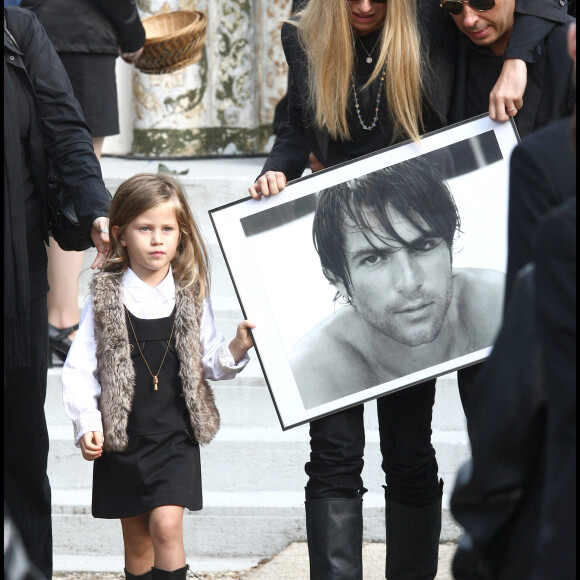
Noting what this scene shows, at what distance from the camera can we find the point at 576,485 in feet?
4.54

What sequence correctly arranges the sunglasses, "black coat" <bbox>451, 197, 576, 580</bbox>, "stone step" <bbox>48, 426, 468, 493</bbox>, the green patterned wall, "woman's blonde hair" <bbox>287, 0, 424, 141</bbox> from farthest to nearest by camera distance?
the green patterned wall
"stone step" <bbox>48, 426, 468, 493</bbox>
"woman's blonde hair" <bbox>287, 0, 424, 141</bbox>
the sunglasses
"black coat" <bbox>451, 197, 576, 580</bbox>

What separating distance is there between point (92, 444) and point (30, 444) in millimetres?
267

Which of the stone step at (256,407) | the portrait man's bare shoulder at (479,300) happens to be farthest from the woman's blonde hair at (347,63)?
the stone step at (256,407)

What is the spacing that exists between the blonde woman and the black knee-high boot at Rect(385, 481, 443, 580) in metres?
0.07

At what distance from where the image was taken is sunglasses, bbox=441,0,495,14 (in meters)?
2.82

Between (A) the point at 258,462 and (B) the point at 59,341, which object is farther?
(B) the point at 59,341

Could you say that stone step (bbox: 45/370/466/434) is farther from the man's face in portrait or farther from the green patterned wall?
the green patterned wall

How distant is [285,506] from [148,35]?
9.16 ft

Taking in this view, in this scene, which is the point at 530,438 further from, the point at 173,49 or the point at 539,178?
the point at 173,49

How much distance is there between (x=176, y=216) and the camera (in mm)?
3205

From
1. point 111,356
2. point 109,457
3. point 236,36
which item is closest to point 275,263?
point 111,356

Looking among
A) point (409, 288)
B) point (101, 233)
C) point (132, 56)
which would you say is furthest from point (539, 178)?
point (132, 56)

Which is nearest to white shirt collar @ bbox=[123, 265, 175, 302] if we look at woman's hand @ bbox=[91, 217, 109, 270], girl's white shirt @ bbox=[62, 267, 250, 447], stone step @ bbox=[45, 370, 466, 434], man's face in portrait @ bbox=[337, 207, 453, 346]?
girl's white shirt @ bbox=[62, 267, 250, 447]

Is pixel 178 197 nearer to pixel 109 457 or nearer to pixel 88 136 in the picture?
pixel 88 136
